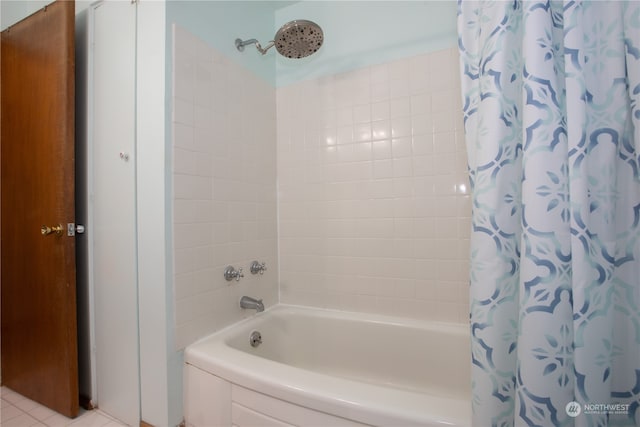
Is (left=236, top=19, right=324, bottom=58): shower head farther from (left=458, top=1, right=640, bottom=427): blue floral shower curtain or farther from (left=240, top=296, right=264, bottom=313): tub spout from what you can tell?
(left=240, top=296, right=264, bottom=313): tub spout

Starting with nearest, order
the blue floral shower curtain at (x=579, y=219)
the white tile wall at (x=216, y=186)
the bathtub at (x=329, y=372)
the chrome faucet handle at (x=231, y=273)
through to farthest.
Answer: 1. the blue floral shower curtain at (x=579, y=219)
2. the bathtub at (x=329, y=372)
3. the white tile wall at (x=216, y=186)
4. the chrome faucet handle at (x=231, y=273)

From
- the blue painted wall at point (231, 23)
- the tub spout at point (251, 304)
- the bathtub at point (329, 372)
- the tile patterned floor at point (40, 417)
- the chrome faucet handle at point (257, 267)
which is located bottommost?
the tile patterned floor at point (40, 417)

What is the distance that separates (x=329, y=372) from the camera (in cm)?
134

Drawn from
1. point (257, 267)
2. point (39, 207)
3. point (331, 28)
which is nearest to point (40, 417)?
point (39, 207)

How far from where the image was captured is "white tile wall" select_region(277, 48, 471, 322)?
4.01 feet

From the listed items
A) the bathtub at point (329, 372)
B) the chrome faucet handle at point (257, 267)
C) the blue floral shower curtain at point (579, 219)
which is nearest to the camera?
the blue floral shower curtain at point (579, 219)

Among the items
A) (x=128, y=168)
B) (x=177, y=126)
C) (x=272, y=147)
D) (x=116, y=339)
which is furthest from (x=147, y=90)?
(x=116, y=339)

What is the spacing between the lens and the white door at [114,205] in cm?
104

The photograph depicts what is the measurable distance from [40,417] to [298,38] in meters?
2.02

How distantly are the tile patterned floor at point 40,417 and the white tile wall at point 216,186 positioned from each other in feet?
1.87

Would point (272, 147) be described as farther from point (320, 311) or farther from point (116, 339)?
point (116, 339)

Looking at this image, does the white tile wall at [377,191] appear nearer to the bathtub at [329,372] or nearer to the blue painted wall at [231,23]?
the bathtub at [329,372]

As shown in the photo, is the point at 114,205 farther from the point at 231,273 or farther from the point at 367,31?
the point at 367,31

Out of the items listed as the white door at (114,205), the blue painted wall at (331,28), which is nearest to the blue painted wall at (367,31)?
the blue painted wall at (331,28)
